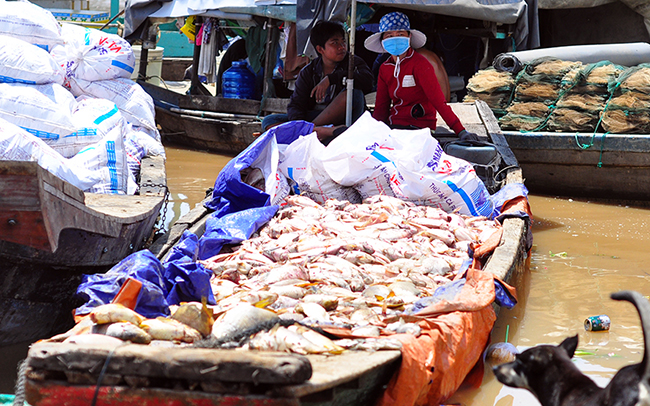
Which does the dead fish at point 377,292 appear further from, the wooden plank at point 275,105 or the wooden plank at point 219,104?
the wooden plank at point 219,104

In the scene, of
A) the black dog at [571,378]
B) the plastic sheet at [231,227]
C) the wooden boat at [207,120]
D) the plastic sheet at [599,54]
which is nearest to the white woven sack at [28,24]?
the plastic sheet at [231,227]

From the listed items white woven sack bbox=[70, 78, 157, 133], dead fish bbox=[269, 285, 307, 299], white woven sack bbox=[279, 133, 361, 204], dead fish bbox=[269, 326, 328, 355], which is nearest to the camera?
dead fish bbox=[269, 326, 328, 355]

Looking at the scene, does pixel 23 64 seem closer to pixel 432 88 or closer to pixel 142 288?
pixel 142 288

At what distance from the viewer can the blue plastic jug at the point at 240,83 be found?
32.7 ft

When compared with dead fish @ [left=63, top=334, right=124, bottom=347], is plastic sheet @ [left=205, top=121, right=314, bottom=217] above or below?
below

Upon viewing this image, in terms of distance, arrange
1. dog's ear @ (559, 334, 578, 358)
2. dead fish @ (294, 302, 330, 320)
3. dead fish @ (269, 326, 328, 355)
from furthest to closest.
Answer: dead fish @ (294, 302, 330, 320), dead fish @ (269, 326, 328, 355), dog's ear @ (559, 334, 578, 358)

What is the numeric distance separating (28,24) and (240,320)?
318 cm

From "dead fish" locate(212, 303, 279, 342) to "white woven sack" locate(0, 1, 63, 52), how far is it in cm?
303

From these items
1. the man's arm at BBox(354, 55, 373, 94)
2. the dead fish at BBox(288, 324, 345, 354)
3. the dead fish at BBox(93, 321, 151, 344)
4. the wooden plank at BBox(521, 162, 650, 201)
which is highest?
the man's arm at BBox(354, 55, 373, 94)

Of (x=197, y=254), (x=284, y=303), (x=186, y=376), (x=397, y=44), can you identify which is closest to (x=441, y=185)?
(x=397, y=44)

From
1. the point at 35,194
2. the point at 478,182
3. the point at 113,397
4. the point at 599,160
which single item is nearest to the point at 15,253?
the point at 35,194

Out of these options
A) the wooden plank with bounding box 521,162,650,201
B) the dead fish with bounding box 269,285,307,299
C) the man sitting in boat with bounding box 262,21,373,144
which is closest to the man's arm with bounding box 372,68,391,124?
the man sitting in boat with bounding box 262,21,373,144

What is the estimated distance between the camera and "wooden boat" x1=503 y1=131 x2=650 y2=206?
662 cm

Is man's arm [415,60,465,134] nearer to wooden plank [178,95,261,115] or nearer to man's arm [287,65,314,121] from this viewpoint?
man's arm [287,65,314,121]
